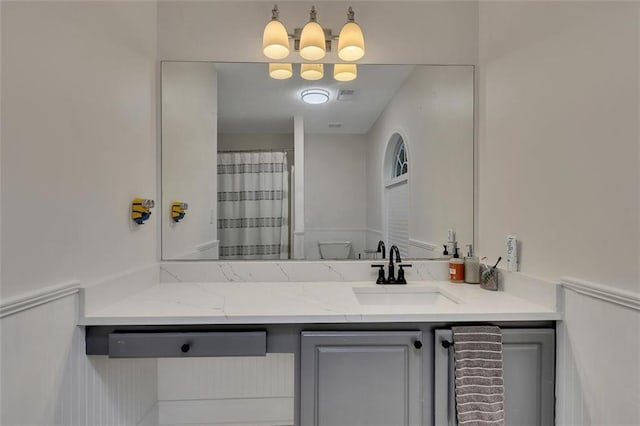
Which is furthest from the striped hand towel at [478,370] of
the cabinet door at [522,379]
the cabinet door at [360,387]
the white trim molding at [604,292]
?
the white trim molding at [604,292]

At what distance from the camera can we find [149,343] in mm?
1261

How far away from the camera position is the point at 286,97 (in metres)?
1.89

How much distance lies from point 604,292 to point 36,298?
167cm

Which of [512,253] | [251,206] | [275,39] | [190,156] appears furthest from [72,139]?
[512,253]

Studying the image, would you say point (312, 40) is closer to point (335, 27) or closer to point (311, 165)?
point (335, 27)

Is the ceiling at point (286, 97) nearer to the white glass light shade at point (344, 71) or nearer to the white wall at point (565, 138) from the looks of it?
the white glass light shade at point (344, 71)

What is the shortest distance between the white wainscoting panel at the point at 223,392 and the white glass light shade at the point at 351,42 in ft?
5.55

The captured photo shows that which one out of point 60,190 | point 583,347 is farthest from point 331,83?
point 583,347

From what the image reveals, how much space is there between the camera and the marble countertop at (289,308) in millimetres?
1247

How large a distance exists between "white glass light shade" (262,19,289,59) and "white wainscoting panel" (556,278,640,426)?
1.60 m

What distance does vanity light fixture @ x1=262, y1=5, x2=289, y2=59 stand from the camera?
172cm

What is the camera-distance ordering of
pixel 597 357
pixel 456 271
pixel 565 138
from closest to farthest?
→ pixel 597 357 → pixel 565 138 → pixel 456 271

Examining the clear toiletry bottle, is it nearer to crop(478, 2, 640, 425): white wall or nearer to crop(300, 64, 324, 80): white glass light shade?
crop(478, 2, 640, 425): white wall

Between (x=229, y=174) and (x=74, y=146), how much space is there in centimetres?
79
